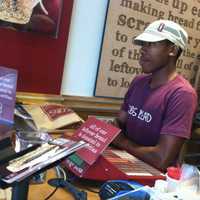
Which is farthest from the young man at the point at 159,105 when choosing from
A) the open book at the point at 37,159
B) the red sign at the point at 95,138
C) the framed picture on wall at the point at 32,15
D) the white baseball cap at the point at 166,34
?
the open book at the point at 37,159

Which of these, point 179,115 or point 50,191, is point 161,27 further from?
point 50,191

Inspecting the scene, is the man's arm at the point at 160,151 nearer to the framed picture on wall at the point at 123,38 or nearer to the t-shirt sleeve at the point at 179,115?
the t-shirt sleeve at the point at 179,115

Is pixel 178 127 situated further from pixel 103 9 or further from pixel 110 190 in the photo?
pixel 103 9

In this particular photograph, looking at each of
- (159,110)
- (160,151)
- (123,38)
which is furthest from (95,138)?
(123,38)

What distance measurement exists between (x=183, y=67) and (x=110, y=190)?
2.01 meters

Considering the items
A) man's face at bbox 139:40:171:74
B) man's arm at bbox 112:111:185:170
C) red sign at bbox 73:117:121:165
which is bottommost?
man's arm at bbox 112:111:185:170

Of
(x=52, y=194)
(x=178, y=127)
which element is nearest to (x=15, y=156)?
(x=52, y=194)

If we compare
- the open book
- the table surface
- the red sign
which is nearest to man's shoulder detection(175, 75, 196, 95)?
the red sign

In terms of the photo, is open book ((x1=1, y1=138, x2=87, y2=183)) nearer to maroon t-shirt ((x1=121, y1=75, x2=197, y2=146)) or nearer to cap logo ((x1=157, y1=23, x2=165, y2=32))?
maroon t-shirt ((x1=121, y1=75, x2=197, y2=146))

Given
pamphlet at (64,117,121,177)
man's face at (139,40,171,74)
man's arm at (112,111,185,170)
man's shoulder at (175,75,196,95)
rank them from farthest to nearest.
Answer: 1. man's face at (139,40,171,74)
2. man's shoulder at (175,75,196,95)
3. man's arm at (112,111,185,170)
4. pamphlet at (64,117,121,177)

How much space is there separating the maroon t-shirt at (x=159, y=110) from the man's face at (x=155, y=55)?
4.2 inches

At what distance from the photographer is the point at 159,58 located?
1965 mm

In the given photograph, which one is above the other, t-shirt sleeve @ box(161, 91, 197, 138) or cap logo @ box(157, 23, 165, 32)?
cap logo @ box(157, 23, 165, 32)

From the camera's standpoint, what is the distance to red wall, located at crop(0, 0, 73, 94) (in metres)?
2.15
